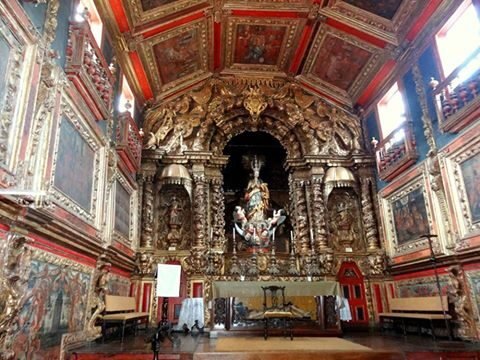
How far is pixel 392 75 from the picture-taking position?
11.4 m

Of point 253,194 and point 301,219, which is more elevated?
point 253,194

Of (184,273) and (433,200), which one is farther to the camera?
(184,273)

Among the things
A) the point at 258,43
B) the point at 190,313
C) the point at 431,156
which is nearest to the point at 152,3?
the point at 258,43

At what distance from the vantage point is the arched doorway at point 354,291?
11609mm

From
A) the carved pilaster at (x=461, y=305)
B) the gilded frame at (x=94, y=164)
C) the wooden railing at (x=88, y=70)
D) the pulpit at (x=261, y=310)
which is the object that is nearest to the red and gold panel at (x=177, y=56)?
the wooden railing at (x=88, y=70)

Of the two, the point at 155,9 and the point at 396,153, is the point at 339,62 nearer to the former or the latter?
the point at 396,153

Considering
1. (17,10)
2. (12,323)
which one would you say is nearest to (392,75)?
(17,10)

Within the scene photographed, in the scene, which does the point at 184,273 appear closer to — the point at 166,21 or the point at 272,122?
the point at 272,122

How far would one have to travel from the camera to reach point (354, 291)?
12.0 meters

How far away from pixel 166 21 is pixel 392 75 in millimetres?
6848

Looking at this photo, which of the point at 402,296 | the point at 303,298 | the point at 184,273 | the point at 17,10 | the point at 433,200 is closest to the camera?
the point at 17,10

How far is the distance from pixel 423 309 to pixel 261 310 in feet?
12.6

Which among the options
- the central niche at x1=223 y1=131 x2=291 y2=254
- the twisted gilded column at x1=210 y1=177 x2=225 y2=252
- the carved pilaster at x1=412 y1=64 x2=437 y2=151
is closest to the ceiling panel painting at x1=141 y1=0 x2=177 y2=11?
the twisted gilded column at x1=210 y1=177 x2=225 y2=252

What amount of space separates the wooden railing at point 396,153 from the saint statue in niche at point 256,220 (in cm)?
383
